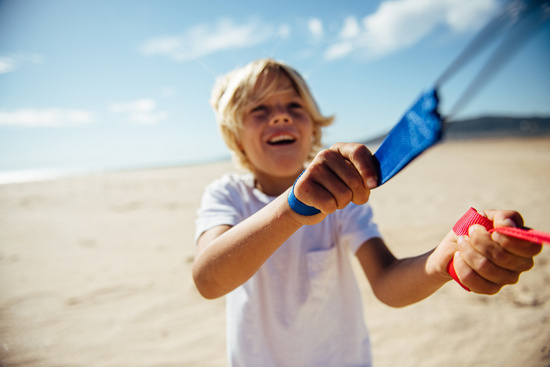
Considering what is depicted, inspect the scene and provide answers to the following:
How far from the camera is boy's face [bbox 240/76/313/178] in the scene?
164 centimetres

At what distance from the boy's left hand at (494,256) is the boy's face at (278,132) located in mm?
979

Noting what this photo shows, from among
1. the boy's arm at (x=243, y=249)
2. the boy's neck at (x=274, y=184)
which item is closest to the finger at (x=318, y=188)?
the boy's arm at (x=243, y=249)

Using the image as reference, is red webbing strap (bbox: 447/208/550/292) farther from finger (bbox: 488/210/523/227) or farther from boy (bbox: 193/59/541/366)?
boy (bbox: 193/59/541/366)

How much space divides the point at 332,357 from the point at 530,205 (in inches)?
241

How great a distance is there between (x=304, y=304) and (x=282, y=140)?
2.95 feet

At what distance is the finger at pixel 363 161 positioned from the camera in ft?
2.35

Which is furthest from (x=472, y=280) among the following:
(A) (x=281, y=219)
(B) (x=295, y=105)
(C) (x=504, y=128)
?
(C) (x=504, y=128)

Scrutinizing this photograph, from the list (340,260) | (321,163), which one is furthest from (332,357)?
(321,163)

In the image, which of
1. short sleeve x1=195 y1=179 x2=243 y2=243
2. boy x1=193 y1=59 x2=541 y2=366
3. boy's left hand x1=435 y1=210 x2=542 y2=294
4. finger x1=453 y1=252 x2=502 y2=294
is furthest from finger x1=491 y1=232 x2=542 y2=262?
short sleeve x1=195 y1=179 x2=243 y2=243

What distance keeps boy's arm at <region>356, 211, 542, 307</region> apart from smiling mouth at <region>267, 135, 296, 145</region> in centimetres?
84

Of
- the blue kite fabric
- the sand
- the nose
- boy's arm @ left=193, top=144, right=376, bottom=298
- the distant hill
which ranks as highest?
the distant hill

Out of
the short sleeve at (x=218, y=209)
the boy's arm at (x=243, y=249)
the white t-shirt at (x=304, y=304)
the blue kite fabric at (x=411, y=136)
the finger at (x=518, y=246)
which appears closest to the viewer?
the blue kite fabric at (x=411, y=136)

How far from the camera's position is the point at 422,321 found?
105 inches

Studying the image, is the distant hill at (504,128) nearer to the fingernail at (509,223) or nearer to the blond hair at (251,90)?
the blond hair at (251,90)
